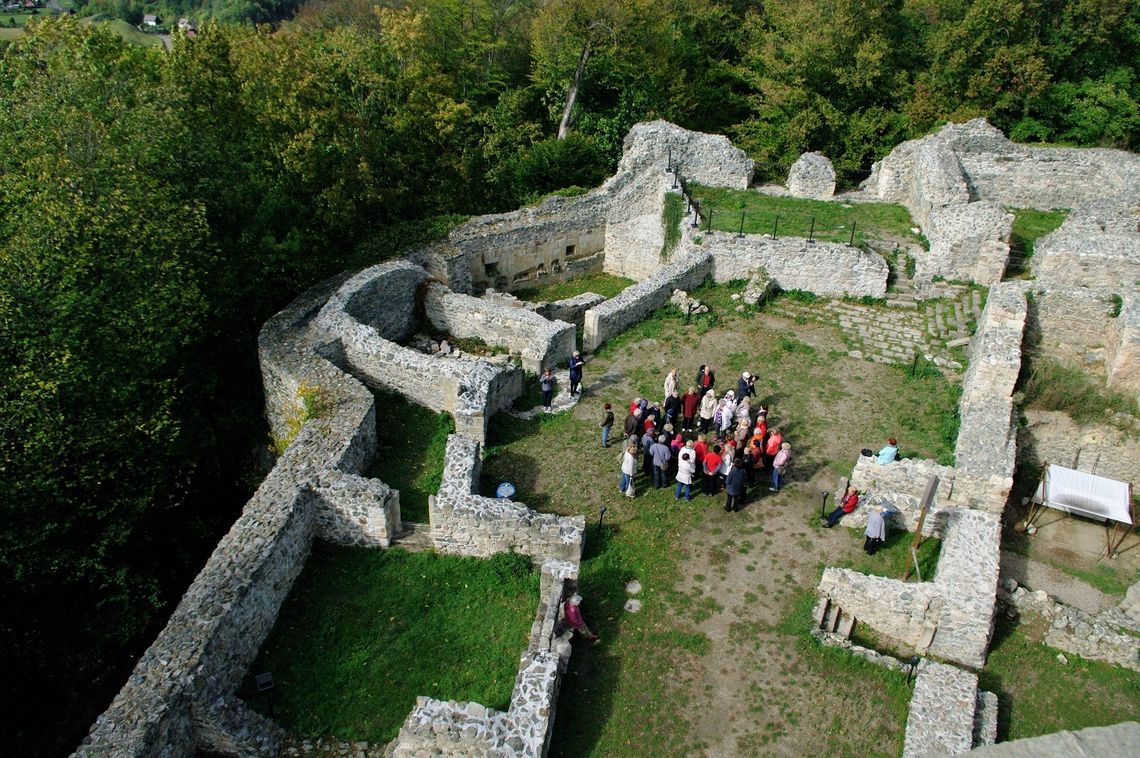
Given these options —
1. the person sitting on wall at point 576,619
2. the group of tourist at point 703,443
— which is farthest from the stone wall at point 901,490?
the person sitting on wall at point 576,619

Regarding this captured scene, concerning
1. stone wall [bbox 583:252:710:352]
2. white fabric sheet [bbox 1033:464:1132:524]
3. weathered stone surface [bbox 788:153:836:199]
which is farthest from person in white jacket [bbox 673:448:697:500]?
weathered stone surface [bbox 788:153:836:199]

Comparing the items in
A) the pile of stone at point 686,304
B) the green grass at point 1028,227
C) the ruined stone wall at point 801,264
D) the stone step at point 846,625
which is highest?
the green grass at point 1028,227

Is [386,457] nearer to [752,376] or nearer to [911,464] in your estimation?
[752,376]

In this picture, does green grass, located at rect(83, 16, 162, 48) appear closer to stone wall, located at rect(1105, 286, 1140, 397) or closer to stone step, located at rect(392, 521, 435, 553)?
stone step, located at rect(392, 521, 435, 553)

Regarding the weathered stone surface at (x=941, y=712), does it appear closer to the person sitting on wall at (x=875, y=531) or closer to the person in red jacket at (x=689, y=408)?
the person sitting on wall at (x=875, y=531)

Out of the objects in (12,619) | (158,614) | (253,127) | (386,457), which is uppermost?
(253,127)

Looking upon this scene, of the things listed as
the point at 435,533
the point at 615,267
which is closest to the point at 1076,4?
the point at 615,267
